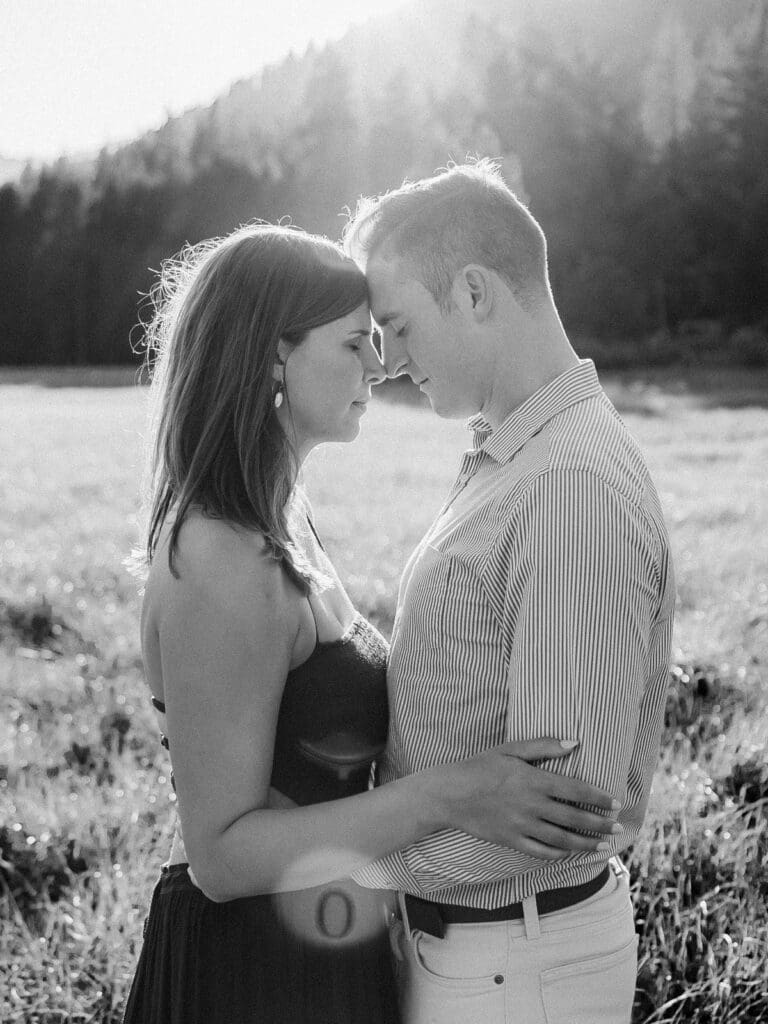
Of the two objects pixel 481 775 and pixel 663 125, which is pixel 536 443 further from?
pixel 663 125

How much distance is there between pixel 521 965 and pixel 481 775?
421 mm

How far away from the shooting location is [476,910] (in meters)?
1.95

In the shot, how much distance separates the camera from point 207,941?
2.07 meters

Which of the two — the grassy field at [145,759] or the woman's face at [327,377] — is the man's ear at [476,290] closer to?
the woman's face at [327,377]

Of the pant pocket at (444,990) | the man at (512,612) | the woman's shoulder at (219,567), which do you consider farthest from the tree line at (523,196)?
the woman's shoulder at (219,567)

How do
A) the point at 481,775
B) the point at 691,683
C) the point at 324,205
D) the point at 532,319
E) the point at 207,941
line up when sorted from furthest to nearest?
the point at 324,205 < the point at 691,683 < the point at 532,319 < the point at 207,941 < the point at 481,775

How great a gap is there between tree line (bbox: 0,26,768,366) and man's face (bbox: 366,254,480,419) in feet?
121

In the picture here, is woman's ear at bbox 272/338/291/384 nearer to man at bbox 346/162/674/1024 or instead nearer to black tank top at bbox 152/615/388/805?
man at bbox 346/162/674/1024

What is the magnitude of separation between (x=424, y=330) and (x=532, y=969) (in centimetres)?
134

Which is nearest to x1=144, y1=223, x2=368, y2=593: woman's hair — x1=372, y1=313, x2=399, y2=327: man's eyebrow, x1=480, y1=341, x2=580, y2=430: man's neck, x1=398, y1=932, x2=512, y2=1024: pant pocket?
x1=372, y1=313, x2=399, y2=327: man's eyebrow

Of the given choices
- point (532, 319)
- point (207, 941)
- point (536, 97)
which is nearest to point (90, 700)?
point (207, 941)

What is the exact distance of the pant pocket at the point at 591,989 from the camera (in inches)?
75.9

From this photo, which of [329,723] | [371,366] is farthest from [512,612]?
[371,366]

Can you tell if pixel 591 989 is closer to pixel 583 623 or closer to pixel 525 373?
pixel 583 623
